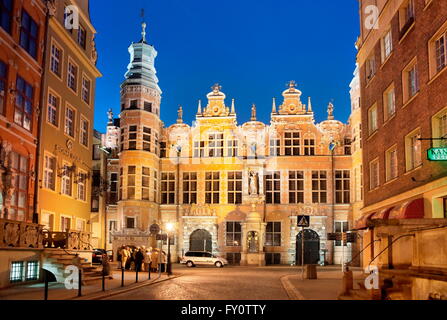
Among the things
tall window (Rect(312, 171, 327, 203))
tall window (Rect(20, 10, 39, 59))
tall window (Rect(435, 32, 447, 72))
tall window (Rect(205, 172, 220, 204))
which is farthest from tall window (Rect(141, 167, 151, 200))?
tall window (Rect(435, 32, 447, 72))

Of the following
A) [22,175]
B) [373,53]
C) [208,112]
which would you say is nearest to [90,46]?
[22,175]

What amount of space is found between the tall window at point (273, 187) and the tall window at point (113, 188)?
14.4 m

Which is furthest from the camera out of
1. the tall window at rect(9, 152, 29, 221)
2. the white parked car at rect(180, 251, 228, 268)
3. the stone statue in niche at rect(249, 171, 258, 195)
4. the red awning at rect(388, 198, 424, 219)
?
the stone statue in niche at rect(249, 171, 258, 195)

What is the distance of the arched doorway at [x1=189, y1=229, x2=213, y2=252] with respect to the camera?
170 feet

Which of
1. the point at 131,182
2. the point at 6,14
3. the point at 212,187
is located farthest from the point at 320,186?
the point at 6,14

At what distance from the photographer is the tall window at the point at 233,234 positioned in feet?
168

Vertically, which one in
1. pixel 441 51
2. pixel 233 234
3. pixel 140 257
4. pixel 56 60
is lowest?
pixel 140 257

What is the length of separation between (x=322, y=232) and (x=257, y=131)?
10946mm

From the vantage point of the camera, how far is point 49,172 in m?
27.3

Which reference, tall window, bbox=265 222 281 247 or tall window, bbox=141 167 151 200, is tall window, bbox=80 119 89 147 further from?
tall window, bbox=265 222 281 247

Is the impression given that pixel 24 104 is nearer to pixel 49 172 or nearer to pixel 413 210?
pixel 49 172

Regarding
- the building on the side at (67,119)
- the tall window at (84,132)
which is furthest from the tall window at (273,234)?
the tall window at (84,132)

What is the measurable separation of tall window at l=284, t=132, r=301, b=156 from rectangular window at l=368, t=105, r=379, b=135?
2253 cm

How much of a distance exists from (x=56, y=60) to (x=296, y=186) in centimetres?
2845
